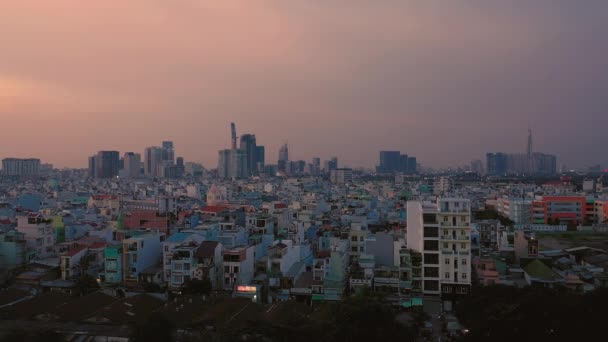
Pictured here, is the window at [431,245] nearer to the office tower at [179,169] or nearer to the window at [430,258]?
the window at [430,258]

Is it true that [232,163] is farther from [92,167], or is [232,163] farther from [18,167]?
[18,167]

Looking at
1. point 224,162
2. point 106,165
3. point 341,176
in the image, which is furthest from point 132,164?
point 341,176

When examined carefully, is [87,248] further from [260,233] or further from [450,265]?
[450,265]

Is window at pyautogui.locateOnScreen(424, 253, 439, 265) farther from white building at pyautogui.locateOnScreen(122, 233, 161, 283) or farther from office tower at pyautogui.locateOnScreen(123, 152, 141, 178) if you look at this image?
office tower at pyautogui.locateOnScreen(123, 152, 141, 178)

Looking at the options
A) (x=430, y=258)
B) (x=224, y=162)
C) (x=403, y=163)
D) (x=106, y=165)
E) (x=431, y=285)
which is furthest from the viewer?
(x=403, y=163)

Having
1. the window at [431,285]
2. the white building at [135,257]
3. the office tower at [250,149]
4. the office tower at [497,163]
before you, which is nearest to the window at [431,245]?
the window at [431,285]

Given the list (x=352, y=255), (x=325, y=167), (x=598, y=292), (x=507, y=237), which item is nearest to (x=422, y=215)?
(x=352, y=255)
